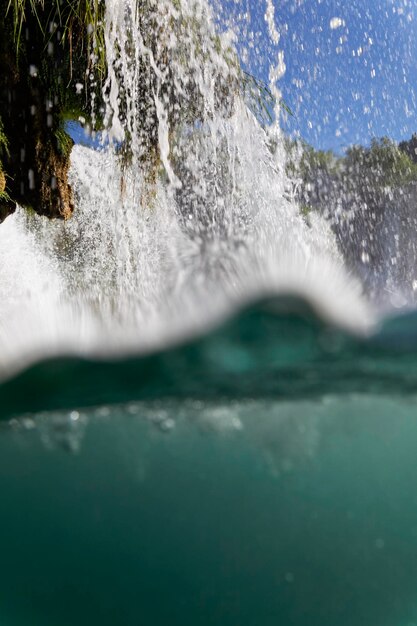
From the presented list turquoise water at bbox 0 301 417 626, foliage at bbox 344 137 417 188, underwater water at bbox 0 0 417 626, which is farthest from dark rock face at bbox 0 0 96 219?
foliage at bbox 344 137 417 188

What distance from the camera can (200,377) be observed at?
5.79 meters

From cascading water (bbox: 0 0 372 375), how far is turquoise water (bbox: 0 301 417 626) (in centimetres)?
89

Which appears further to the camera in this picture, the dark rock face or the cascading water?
the cascading water

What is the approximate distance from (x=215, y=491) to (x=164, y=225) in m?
6.25

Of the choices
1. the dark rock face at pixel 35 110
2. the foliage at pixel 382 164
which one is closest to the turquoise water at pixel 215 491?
the dark rock face at pixel 35 110

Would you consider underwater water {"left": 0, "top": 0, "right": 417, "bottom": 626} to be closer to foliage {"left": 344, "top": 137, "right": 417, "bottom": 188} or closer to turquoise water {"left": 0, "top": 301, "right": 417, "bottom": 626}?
turquoise water {"left": 0, "top": 301, "right": 417, "bottom": 626}

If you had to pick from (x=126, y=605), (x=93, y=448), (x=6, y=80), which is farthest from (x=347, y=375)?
(x=126, y=605)

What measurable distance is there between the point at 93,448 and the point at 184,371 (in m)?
3.18

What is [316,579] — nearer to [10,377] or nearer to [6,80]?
[10,377]

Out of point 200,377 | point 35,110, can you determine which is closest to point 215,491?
point 200,377

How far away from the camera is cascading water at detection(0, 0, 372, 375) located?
3.87 m

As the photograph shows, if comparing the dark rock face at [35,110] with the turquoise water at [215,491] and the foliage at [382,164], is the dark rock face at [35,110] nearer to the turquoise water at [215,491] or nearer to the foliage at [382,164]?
the turquoise water at [215,491]

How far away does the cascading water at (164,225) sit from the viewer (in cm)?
387

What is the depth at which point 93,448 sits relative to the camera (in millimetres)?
8008
